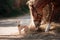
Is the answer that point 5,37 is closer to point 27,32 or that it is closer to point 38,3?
point 27,32

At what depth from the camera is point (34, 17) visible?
416 cm

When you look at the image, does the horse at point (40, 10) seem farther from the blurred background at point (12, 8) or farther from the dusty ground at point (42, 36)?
the blurred background at point (12, 8)

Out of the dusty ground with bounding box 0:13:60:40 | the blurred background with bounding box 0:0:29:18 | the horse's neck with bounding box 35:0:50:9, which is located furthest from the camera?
the blurred background with bounding box 0:0:29:18

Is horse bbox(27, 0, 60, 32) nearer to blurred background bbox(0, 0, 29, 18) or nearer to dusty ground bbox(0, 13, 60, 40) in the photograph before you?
dusty ground bbox(0, 13, 60, 40)

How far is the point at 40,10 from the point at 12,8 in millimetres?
3950

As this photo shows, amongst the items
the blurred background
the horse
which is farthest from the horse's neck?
the blurred background

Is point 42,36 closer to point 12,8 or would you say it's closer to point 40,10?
point 40,10

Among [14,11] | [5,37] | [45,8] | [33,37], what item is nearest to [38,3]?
[45,8]

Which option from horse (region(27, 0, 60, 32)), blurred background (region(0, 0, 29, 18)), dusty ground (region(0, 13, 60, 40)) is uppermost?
blurred background (region(0, 0, 29, 18))

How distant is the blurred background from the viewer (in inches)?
295

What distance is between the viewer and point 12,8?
793 cm

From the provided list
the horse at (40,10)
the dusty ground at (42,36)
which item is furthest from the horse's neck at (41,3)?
the dusty ground at (42,36)

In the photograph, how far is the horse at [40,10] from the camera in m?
3.97

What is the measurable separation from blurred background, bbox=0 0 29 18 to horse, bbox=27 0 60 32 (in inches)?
124
